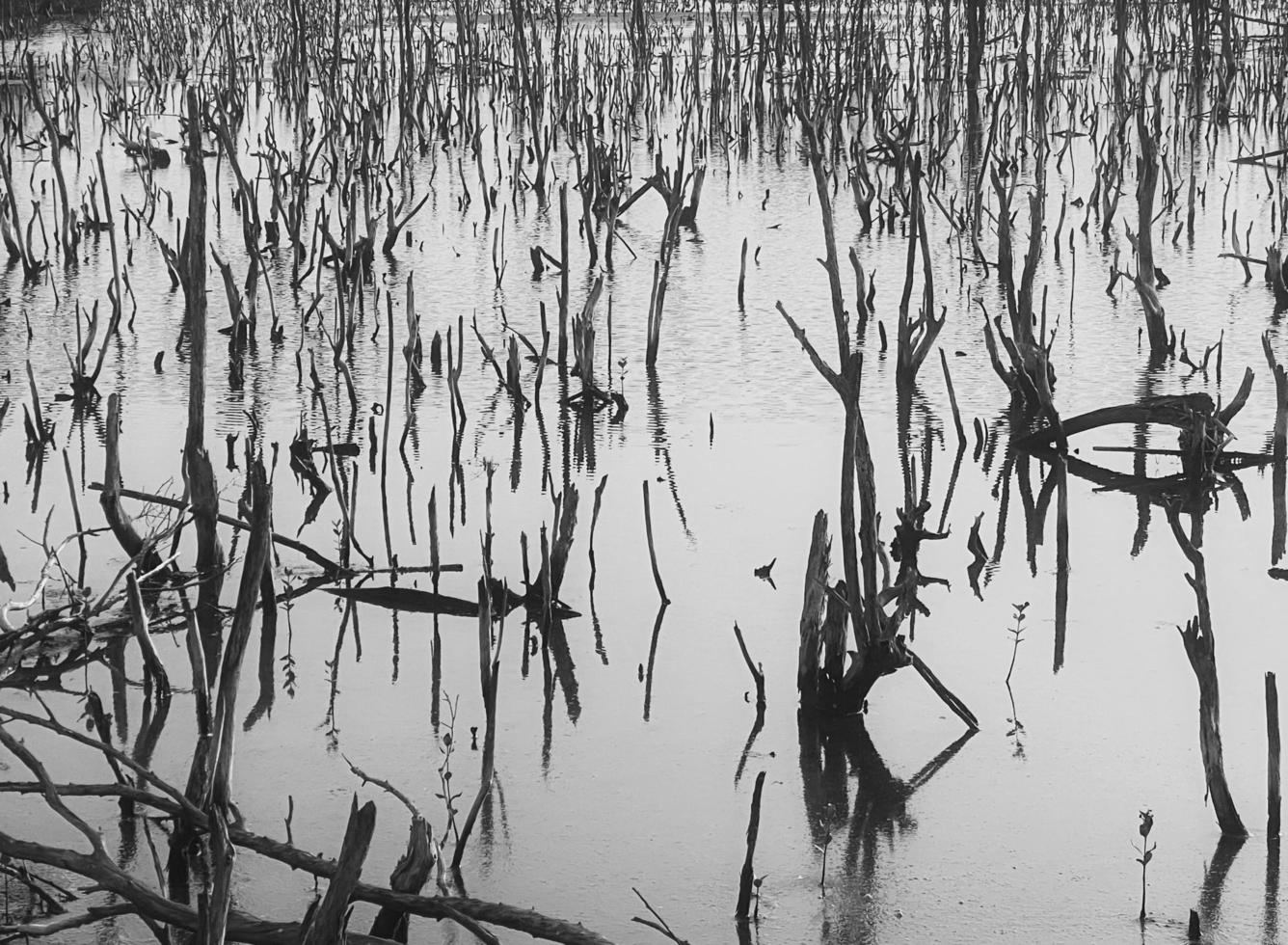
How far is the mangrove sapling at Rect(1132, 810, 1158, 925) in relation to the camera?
6.71 feet

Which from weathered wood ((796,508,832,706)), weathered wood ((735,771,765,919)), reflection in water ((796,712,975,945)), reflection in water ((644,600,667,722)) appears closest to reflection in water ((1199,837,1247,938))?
reflection in water ((796,712,975,945))

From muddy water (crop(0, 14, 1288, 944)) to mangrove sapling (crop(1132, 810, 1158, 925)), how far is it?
0.02 m

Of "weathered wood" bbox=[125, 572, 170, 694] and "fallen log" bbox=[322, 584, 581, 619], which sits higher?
"weathered wood" bbox=[125, 572, 170, 694]

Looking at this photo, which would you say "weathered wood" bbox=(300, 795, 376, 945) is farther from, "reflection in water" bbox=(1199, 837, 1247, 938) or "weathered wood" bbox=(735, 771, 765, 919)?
"reflection in water" bbox=(1199, 837, 1247, 938)

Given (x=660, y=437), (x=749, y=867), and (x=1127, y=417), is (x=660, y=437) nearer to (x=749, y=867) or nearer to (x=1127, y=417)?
(x=1127, y=417)

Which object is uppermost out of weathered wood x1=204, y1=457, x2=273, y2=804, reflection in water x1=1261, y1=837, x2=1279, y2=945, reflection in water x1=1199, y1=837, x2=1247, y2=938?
weathered wood x1=204, y1=457, x2=273, y2=804

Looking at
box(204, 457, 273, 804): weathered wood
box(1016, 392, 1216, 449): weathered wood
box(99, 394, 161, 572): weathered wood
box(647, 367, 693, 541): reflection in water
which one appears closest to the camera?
box(204, 457, 273, 804): weathered wood

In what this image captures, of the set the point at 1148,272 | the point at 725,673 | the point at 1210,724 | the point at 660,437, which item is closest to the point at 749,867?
the point at 1210,724

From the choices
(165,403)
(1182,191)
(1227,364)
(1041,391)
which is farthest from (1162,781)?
(1182,191)

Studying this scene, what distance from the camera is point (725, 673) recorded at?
2.89 m

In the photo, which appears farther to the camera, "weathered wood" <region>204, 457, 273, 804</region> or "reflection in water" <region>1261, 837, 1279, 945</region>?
"reflection in water" <region>1261, 837, 1279, 945</region>

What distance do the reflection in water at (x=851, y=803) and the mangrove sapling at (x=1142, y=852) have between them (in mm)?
309

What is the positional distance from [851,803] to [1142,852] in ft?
1.38

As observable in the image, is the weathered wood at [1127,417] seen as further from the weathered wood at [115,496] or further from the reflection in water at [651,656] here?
the weathered wood at [115,496]
